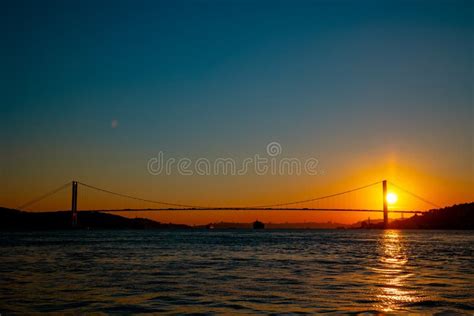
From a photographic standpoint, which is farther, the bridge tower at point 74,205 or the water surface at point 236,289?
the bridge tower at point 74,205

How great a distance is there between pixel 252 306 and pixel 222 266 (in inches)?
444

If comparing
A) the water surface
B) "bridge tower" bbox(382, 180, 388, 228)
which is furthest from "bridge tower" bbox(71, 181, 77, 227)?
the water surface

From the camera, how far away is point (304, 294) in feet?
45.5

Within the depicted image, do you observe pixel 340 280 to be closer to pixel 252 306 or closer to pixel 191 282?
pixel 191 282

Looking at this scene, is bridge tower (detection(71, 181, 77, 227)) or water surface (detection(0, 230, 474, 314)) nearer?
water surface (detection(0, 230, 474, 314))

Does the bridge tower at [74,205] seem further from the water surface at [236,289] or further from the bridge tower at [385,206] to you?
the water surface at [236,289]

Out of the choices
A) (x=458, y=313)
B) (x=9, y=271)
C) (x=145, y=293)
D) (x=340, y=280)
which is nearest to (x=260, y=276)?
(x=340, y=280)

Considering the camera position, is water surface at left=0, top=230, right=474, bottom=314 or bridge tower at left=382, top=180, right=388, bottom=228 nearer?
water surface at left=0, top=230, right=474, bottom=314

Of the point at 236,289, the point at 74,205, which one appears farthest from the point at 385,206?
the point at 236,289

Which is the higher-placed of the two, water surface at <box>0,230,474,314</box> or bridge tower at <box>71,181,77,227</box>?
bridge tower at <box>71,181,77,227</box>

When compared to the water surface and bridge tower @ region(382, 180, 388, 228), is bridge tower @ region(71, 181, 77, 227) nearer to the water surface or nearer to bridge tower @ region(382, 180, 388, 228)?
bridge tower @ region(382, 180, 388, 228)

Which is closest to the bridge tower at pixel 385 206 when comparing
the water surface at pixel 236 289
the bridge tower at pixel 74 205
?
the bridge tower at pixel 74 205

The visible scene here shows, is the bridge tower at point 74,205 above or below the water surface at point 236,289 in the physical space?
above

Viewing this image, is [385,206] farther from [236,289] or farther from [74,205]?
[236,289]
